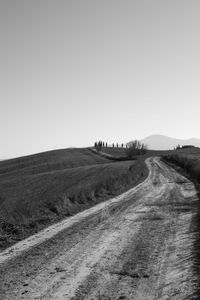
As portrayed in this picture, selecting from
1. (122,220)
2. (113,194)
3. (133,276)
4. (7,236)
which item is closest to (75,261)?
(133,276)

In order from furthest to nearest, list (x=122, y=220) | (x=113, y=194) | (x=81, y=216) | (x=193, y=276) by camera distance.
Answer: (x=113, y=194) → (x=81, y=216) → (x=122, y=220) → (x=193, y=276)

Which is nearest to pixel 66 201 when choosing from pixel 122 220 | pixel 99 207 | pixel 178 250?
pixel 99 207

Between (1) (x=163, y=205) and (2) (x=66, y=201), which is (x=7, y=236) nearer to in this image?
(2) (x=66, y=201)

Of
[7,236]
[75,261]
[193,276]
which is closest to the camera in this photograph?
[193,276]

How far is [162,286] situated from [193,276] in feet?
3.07

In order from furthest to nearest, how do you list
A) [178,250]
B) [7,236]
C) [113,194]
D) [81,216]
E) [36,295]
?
[113,194] → [81,216] → [7,236] → [178,250] → [36,295]

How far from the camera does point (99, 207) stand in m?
18.6

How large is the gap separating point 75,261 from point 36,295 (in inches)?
91.3

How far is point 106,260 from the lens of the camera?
Result: 29.7 feet

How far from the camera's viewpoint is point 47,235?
12.0 metres

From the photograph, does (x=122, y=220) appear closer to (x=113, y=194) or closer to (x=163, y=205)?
(x=163, y=205)

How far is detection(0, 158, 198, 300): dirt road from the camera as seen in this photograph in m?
6.97

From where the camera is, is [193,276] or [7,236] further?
[7,236]

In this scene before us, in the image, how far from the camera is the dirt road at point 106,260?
22.9 ft
